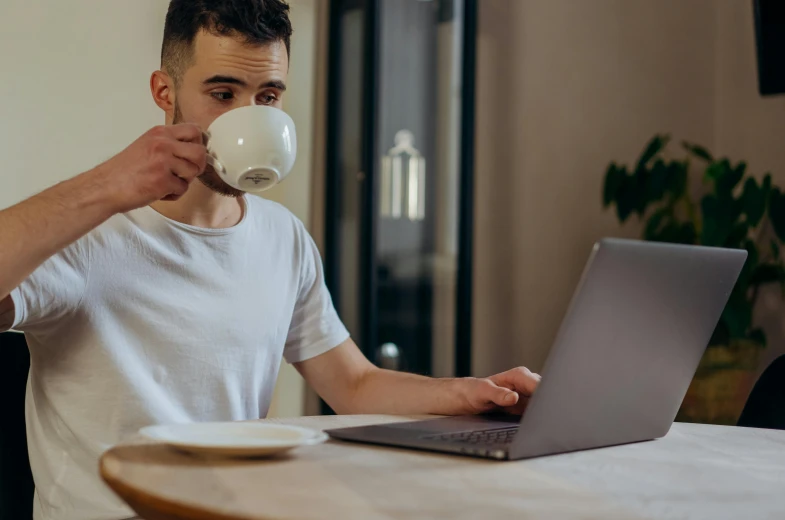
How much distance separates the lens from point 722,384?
2967mm

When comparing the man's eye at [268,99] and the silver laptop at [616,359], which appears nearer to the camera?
the silver laptop at [616,359]

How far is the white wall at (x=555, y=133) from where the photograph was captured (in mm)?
3383

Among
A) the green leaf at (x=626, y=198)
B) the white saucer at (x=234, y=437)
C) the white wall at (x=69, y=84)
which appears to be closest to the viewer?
the white saucer at (x=234, y=437)

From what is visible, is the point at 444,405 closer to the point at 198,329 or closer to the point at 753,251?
the point at 198,329

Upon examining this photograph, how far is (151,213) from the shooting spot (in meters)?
1.36

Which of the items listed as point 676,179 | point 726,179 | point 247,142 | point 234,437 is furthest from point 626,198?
point 234,437

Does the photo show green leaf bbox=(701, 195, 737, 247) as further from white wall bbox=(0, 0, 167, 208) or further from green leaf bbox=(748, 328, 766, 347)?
white wall bbox=(0, 0, 167, 208)

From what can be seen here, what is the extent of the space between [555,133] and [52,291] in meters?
2.59

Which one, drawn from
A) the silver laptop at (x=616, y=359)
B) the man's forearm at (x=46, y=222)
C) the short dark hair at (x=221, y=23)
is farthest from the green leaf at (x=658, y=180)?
the man's forearm at (x=46, y=222)

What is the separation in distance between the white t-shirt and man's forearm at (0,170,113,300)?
83 mm

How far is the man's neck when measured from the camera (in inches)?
55.4

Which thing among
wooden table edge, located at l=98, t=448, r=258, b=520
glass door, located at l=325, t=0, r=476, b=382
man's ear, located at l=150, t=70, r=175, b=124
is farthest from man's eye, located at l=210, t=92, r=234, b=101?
glass door, located at l=325, t=0, r=476, b=382

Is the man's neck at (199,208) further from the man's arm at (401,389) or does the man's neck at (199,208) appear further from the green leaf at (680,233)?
the green leaf at (680,233)

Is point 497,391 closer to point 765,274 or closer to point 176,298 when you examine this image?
point 176,298
